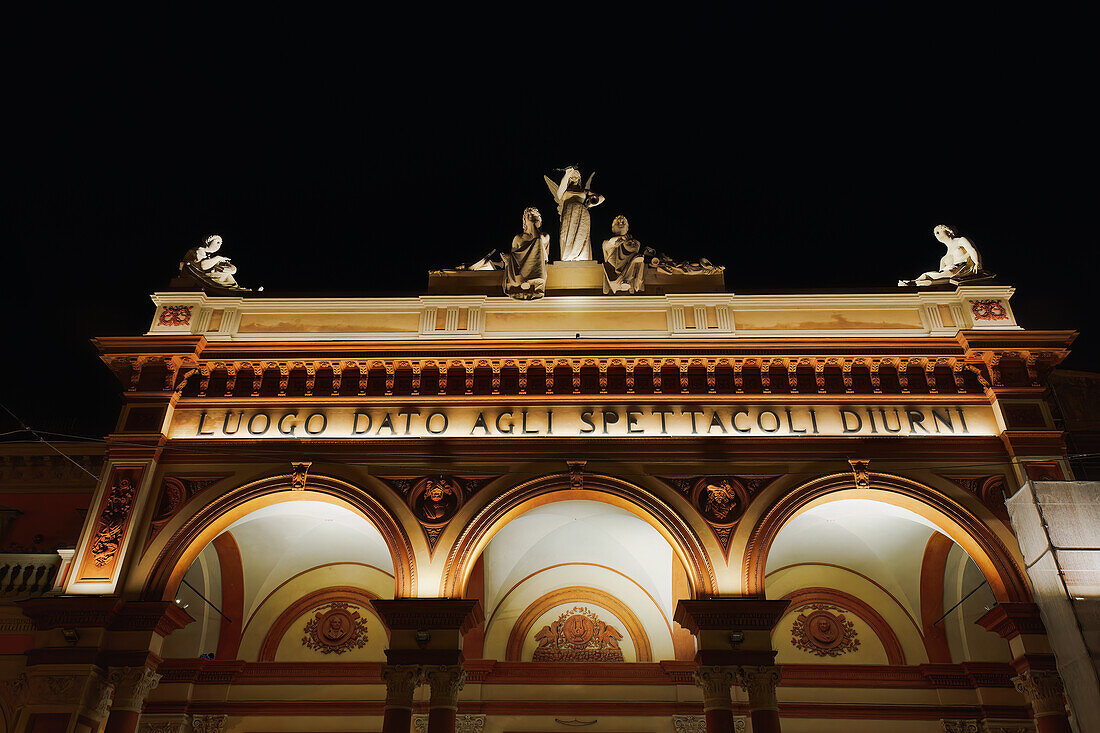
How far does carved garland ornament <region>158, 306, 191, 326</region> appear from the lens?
1395cm

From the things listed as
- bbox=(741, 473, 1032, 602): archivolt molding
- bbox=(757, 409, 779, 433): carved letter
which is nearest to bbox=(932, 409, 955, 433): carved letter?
bbox=(741, 473, 1032, 602): archivolt molding

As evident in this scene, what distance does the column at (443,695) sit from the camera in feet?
35.0

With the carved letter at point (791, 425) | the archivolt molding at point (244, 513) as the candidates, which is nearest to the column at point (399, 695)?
the archivolt molding at point (244, 513)

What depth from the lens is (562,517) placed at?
1475 cm

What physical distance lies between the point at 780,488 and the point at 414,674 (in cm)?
596

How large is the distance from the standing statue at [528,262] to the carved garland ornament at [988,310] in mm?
7483

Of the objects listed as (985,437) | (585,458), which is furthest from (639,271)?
(985,437)

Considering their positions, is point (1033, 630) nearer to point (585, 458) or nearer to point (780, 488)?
point (780, 488)

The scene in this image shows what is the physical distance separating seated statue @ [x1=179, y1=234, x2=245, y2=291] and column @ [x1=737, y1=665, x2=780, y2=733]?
425 inches

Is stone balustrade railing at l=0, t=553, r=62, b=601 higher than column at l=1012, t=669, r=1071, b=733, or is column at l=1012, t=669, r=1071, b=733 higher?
stone balustrade railing at l=0, t=553, r=62, b=601

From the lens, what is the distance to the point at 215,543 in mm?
14633

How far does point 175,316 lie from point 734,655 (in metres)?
10.7

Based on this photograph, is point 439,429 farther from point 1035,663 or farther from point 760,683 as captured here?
point 1035,663

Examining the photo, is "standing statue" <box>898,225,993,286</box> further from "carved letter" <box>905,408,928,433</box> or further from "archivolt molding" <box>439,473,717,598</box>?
"archivolt molding" <box>439,473,717,598</box>
